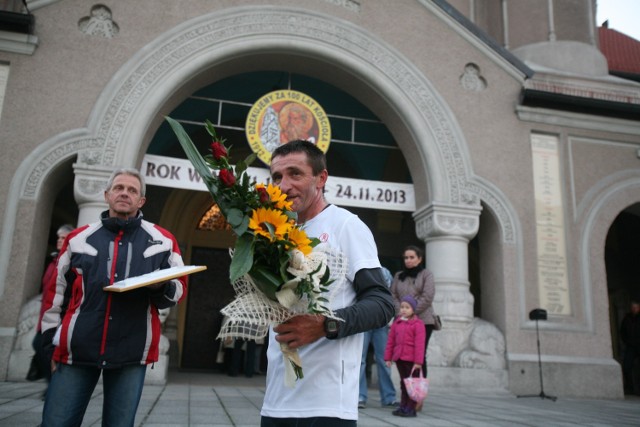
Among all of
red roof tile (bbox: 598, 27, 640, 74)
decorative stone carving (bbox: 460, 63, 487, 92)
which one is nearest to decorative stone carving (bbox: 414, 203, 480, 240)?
decorative stone carving (bbox: 460, 63, 487, 92)

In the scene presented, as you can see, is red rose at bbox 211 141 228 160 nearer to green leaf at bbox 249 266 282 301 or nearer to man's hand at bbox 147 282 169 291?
green leaf at bbox 249 266 282 301

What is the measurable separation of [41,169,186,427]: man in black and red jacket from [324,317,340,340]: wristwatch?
138 centimetres

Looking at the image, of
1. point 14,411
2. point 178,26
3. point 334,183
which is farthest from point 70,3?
point 14,411

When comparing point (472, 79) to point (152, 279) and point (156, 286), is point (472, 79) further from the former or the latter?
point (152, 279)

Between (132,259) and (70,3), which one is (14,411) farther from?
(70,3)

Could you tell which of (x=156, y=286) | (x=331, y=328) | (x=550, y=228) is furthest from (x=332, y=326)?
(x=550, y=228)

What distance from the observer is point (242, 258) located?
5.30ft

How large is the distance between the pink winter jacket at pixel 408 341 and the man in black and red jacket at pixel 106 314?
12.4 feet

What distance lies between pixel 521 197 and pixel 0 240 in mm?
8884

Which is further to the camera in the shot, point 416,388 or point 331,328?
point 416,388

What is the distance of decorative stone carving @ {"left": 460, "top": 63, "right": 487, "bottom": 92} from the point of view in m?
10.3

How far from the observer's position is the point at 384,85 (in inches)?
387

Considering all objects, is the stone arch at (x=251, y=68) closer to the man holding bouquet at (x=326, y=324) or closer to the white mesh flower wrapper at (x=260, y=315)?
the man holding bouquet at (x=326, y=324)

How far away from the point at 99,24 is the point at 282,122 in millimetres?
3433
